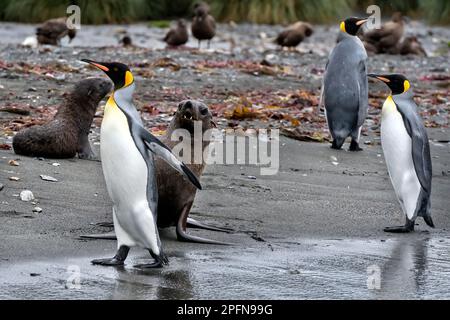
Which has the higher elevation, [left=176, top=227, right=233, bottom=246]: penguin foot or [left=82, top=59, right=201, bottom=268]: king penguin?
[left=82, top=59, right=201, bottom=268]: king penguin

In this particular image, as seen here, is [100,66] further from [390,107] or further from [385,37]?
[385,37]

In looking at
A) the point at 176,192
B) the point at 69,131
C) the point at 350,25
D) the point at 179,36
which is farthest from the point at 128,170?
the point at 179,36

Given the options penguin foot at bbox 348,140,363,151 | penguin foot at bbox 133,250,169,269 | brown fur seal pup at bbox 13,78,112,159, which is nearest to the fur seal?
penguin foot at bbox 348,140,363,151

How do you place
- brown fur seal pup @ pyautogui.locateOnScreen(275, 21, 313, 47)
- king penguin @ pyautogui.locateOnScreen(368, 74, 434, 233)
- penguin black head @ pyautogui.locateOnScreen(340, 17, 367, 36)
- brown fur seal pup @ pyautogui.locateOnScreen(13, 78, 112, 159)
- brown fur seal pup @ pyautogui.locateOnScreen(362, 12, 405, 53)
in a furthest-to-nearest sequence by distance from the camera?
brown fur seal pup @ pyautogui.locateOnScreen(362, 12, 405, 53), brown fur seal pup @ pyautogui.locateOnScreen(275, 21, 313, 47), penguin black head @ pyautogui.locateOnScreen(340, 17, 367, 36), brown fur seal pup @ pyautogui.locateOnScreen(13, 78, 112, 159), king penguin @ pyautogui.locateOnScreen(368, 74, 434, 233)

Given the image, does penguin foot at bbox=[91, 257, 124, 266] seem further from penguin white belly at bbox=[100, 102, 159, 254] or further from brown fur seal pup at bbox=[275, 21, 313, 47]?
brown fur seal pup at bbox=[275, 21, 313, 47]

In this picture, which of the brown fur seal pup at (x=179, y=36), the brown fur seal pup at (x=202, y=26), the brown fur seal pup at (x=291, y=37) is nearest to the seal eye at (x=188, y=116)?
the brown fur seal pup at (x=179, y=36)

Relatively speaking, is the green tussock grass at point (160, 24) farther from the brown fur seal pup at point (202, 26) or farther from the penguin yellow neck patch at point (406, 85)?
the penguin yellow neck patch at point (406, 85)

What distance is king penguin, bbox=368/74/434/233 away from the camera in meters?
6.30

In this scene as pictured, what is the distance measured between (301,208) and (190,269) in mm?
1686

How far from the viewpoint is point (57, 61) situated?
12.4 metres

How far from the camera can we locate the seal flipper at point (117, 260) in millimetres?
4906

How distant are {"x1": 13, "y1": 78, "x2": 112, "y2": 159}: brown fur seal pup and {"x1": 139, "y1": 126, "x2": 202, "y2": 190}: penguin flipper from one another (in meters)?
2.32

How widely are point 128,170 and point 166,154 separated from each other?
8.8 inches
